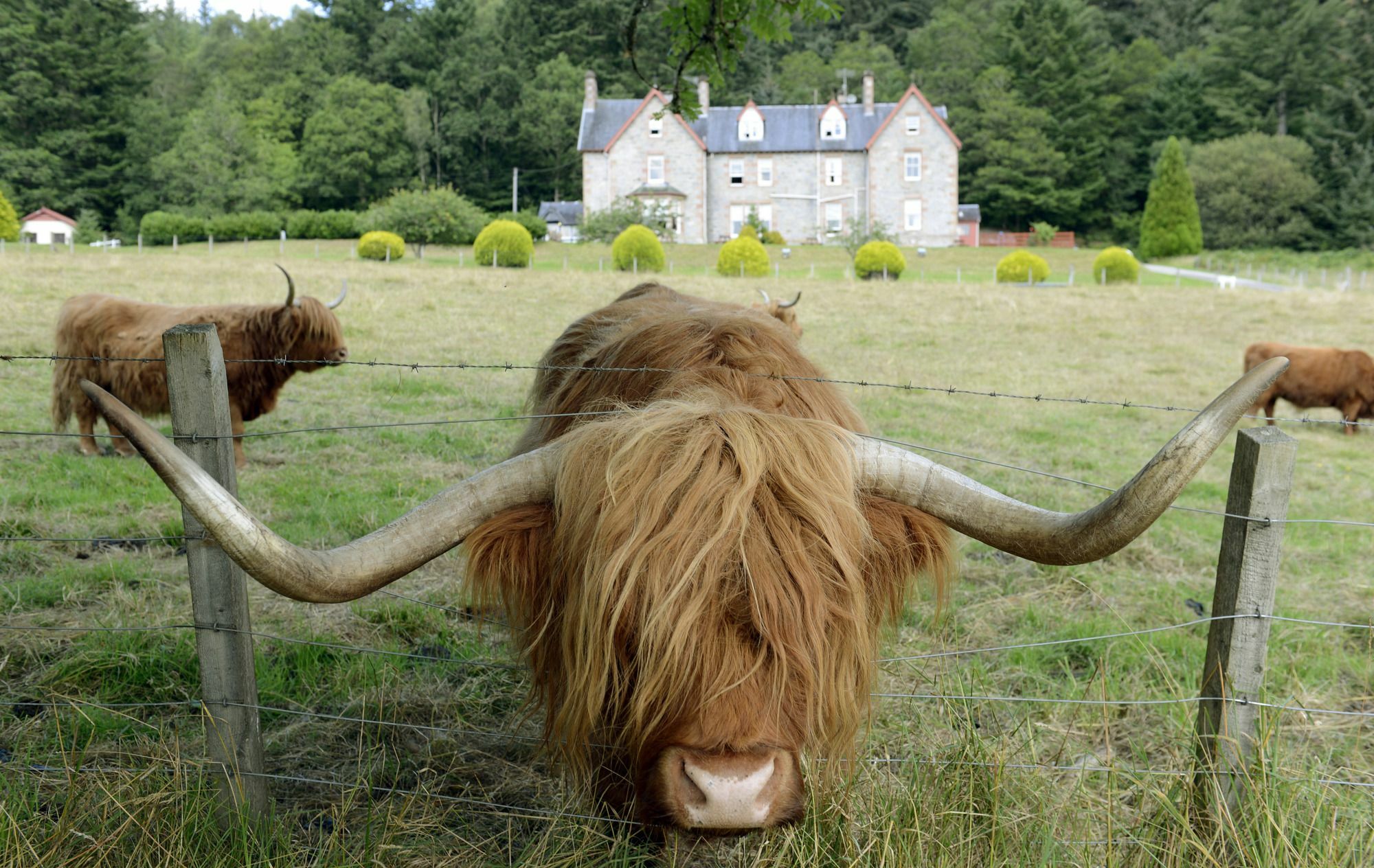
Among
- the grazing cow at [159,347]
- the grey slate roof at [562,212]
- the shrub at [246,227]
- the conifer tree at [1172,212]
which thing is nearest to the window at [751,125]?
the grey slate roof at [562,212]

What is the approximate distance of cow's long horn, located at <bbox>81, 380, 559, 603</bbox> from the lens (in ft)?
5.96

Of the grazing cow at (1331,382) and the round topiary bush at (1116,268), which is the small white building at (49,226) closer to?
the round topiary bush at (1116,268)

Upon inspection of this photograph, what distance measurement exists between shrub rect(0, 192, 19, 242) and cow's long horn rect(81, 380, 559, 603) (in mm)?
39848

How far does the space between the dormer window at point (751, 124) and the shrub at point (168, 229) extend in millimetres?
26202

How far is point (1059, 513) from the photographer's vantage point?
7.45 feet

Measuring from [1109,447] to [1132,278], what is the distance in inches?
991

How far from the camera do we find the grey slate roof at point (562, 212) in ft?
189

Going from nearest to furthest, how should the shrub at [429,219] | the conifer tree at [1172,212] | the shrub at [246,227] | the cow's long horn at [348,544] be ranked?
1. the cow's long horn at [348,544]
2. the shrub at [429,219]
3. the shrub at [246,227]
4. the conifer tree at [1172,212]

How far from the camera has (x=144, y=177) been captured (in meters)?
49.9

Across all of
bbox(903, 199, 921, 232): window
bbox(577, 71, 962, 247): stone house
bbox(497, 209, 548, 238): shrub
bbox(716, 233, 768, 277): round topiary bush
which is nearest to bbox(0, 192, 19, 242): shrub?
bbox(497, 209, 548, 238): shrub

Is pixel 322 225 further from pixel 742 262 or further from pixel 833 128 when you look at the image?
pixel 833 128

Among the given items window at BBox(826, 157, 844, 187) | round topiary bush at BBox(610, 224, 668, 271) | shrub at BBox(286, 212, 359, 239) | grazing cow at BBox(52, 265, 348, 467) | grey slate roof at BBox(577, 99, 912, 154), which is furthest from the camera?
window at BBox(826, 157, 844, 187)

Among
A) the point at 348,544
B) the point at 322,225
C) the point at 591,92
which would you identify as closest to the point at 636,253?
the point at 322,225

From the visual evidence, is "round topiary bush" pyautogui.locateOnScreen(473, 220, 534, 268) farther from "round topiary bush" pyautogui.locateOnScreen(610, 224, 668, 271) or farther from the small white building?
the small white building
